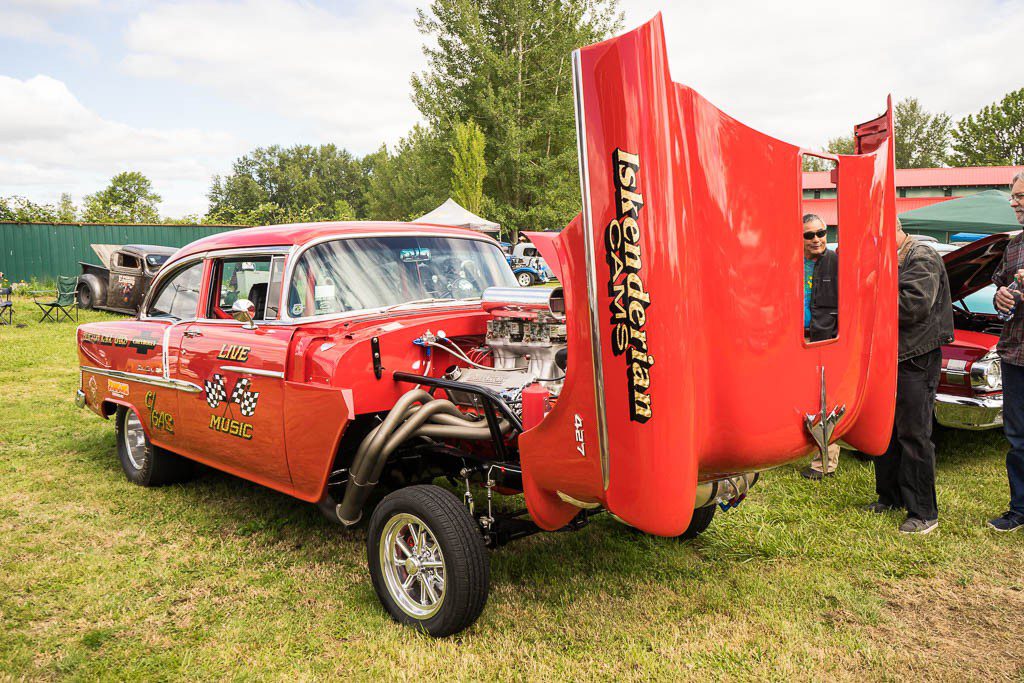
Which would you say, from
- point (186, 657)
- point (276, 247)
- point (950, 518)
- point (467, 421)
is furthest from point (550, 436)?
point (950, 518)

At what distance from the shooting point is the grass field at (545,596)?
10.0 feet

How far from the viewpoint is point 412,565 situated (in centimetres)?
331

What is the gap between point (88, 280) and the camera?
16906mm

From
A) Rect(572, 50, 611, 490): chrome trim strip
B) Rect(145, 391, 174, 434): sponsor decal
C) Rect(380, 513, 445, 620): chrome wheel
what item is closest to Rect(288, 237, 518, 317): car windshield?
Rect(380, 513, 445, 620): chrome wheel

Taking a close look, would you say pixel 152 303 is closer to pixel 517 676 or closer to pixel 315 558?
pixel 315 558

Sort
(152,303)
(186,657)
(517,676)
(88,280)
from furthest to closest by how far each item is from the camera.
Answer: (88,280)
(152,303)
(186,657)
(517,676)

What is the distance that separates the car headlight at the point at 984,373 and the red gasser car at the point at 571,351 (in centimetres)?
266

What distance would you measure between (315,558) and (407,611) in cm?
106

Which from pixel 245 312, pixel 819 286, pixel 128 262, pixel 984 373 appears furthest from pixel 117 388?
pixel 128 262

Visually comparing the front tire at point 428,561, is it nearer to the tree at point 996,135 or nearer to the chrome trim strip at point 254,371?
the chrome trim strip at point 254,371

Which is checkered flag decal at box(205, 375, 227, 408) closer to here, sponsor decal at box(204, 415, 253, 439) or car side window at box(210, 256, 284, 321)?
sponsor decal at box(204, 415, 253, 439)

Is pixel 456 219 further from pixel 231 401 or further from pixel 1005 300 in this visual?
pixel 1005 300

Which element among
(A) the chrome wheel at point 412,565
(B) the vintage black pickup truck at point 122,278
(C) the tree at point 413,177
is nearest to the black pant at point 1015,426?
(A) the chrome wheel at point 412,565

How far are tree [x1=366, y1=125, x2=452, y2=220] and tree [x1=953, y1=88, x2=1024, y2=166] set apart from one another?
4261 cm
